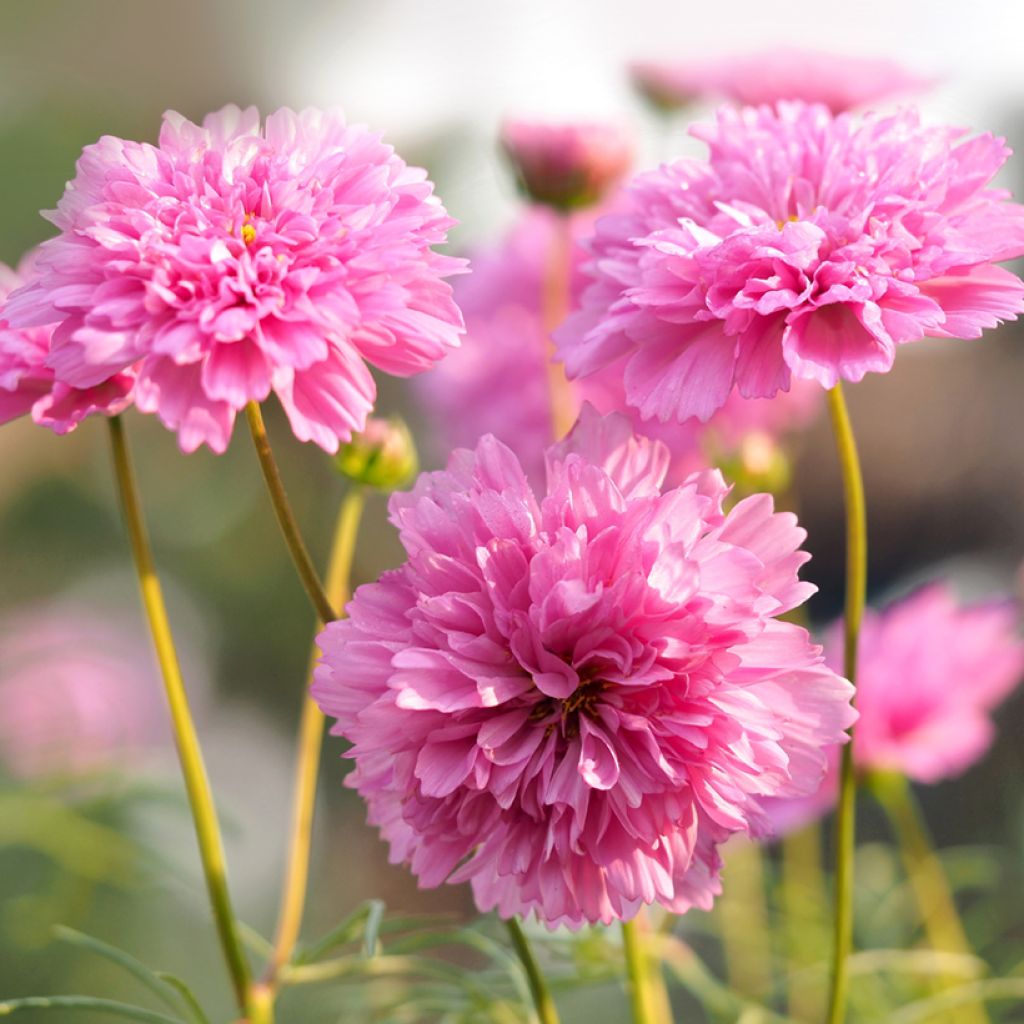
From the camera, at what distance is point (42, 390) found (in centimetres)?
28

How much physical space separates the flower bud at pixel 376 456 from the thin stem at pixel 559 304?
0.08 meters

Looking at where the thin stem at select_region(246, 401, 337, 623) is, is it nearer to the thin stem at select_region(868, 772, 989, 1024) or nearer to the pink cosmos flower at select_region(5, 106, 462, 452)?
the pink cosmos flower at select_region(5, 106, 462, 452)

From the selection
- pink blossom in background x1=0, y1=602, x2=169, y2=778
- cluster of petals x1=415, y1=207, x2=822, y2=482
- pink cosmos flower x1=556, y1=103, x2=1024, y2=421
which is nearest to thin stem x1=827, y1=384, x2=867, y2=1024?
pink cosmos flower x1=556, y1=103, x2=1024, y2=421

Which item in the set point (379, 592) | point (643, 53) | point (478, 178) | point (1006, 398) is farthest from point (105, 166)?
point (1006, 398)

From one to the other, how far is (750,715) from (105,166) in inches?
6.5

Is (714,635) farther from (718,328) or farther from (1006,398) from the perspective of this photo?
(1006,398)

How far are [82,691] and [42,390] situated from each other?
2.65 ft

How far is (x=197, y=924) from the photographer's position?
120cm

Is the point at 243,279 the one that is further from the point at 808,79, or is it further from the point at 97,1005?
the point at 808,79

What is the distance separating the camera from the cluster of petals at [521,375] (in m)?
0.55

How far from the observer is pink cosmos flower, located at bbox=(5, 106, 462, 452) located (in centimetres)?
24

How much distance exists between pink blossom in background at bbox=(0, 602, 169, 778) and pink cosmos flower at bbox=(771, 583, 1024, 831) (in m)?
0.39

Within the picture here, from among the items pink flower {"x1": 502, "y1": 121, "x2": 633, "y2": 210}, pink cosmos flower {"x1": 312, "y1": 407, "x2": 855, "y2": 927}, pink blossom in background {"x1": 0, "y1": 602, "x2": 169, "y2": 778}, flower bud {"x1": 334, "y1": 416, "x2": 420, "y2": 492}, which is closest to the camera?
pink cosmos flower {"x1": 312, "y1": 407, "x2": 855, "y2": 927}

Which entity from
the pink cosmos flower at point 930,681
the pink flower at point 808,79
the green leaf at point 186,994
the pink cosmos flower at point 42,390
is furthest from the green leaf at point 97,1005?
the pink flower at point 808,79
